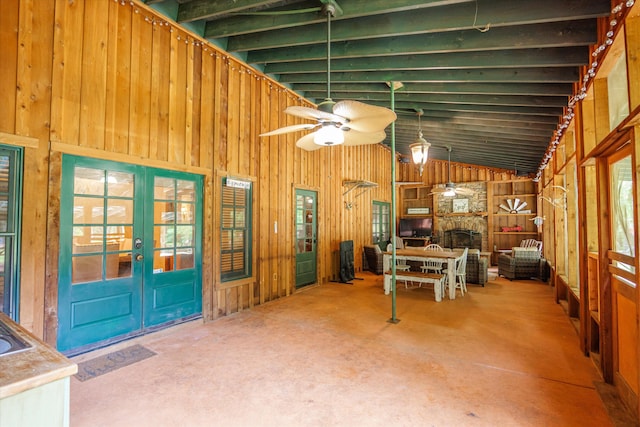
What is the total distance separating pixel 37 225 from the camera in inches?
113

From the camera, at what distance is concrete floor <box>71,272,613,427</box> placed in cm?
223

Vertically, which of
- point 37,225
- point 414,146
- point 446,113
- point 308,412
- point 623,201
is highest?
point 446,113

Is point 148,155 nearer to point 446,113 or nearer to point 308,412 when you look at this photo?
point 308,412

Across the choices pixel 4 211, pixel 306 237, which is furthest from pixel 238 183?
pixel 4 211

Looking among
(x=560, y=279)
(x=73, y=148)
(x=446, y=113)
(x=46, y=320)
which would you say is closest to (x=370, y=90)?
(x=446, y=113)

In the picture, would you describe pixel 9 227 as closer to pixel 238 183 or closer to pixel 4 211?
pixel 4 211

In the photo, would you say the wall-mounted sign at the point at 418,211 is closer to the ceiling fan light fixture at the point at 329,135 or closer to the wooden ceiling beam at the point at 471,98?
the wooden ceiling beam at the point at 471,98

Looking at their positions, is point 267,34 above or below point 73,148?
above

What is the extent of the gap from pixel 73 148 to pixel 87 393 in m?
2.22

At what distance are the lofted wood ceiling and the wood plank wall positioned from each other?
0.47 m

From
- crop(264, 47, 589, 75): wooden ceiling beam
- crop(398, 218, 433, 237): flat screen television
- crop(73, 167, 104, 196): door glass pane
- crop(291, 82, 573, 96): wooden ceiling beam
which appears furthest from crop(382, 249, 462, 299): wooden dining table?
crop(398, 218, 433, 237): flat screen television

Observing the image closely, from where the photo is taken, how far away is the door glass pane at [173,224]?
3.86 m

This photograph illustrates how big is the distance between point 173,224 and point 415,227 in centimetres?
901

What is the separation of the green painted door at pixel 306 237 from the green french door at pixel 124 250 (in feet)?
7.50
